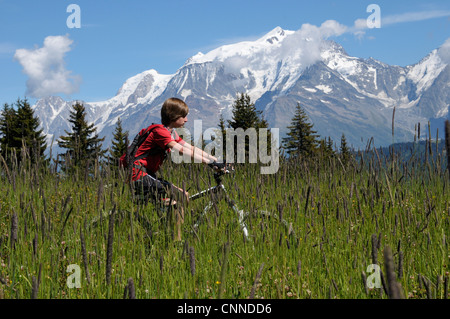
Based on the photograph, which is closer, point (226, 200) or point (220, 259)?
point (220, 259)

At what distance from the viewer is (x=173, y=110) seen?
18.9 feet

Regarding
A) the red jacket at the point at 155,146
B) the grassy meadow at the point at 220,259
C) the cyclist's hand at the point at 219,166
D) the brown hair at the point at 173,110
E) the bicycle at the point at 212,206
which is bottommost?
the grassy meadow at the point at 220,259

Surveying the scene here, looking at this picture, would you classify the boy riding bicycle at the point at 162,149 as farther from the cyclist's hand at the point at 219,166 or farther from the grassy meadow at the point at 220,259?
the grassy meadow at the point at 220,259

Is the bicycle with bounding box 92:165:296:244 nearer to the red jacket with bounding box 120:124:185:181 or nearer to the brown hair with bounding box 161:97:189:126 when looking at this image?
the red jacket with bounding box 120:124:185:181

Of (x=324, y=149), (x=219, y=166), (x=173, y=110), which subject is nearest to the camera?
(x=219, y=166)

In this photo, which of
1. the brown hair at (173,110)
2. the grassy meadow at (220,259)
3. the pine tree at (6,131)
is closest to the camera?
the grassy meadow at (220,259)

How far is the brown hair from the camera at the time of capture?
575cm

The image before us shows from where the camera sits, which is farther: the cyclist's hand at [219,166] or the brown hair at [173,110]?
the brown hair at [173,110]

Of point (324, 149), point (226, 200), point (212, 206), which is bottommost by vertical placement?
point (212, 206)

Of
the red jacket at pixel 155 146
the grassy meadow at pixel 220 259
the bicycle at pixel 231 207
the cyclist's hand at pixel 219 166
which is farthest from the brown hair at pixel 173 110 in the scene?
the grassy meadow at pixel 220 259

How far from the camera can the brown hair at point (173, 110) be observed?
5.75 m

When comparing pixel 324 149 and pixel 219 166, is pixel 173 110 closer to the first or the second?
pixel 219 166

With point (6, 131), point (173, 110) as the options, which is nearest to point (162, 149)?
point (173, 110)
